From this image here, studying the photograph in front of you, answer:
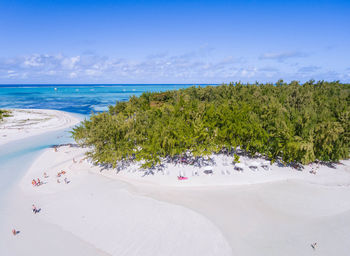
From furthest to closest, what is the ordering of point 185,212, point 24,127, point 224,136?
1. point 24,127
2. point 224,136
3. point 185,212

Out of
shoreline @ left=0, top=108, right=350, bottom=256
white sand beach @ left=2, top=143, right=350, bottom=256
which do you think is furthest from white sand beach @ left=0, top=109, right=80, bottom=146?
white sand beach @ left=2, top=143, right=350, bottom=256

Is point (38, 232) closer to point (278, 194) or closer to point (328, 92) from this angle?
point (278, 194)

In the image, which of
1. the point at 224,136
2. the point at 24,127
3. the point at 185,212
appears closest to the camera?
the point at 185,212

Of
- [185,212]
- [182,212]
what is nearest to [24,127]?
[182,212]

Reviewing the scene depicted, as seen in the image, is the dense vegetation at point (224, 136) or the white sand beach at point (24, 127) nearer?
the dense vegetation at point (224, 136)

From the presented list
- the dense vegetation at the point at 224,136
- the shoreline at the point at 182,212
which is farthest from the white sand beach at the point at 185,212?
the dense vegetation at the point at 224,136

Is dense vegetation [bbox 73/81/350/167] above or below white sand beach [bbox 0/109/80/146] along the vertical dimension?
above

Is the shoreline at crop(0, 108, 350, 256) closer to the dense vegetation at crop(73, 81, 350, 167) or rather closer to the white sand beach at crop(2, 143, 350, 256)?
the white sand beach at crop(2, 143, 350, 256)

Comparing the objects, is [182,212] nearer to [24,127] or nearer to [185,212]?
[185,212]

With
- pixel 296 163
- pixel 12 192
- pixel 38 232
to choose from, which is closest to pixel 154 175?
pixel 38 232

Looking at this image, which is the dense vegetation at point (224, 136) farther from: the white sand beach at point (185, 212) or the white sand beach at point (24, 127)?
the white sand beach at point (24, 127)
